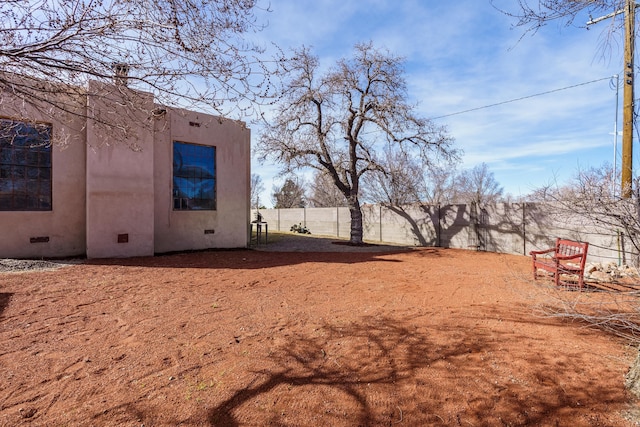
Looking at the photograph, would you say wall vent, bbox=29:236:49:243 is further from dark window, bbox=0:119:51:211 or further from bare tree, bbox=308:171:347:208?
bare tree, bbox=308:171:347:208

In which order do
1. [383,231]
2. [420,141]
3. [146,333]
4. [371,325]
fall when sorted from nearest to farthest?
[146,333] → [371,325] → [420,141] → [383,231]

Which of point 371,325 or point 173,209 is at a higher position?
point 173,209

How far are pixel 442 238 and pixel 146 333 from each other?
1297 centimetres

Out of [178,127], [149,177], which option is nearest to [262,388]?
[149,177]

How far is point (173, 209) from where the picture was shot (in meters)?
10.9

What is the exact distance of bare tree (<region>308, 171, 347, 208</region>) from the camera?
31284mm

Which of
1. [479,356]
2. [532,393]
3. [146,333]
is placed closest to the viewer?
[532,393]

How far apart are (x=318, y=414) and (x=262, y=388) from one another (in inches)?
21.8

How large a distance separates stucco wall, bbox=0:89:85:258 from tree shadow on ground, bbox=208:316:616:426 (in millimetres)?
8804

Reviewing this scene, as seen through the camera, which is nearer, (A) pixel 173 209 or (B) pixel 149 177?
(B) pixel 149 177

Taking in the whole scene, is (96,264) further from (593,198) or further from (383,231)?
(383,231)

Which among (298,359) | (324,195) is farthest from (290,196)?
(298,359)

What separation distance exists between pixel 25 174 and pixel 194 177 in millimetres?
4478

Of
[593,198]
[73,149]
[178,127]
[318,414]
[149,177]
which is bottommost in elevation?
[318,414]
